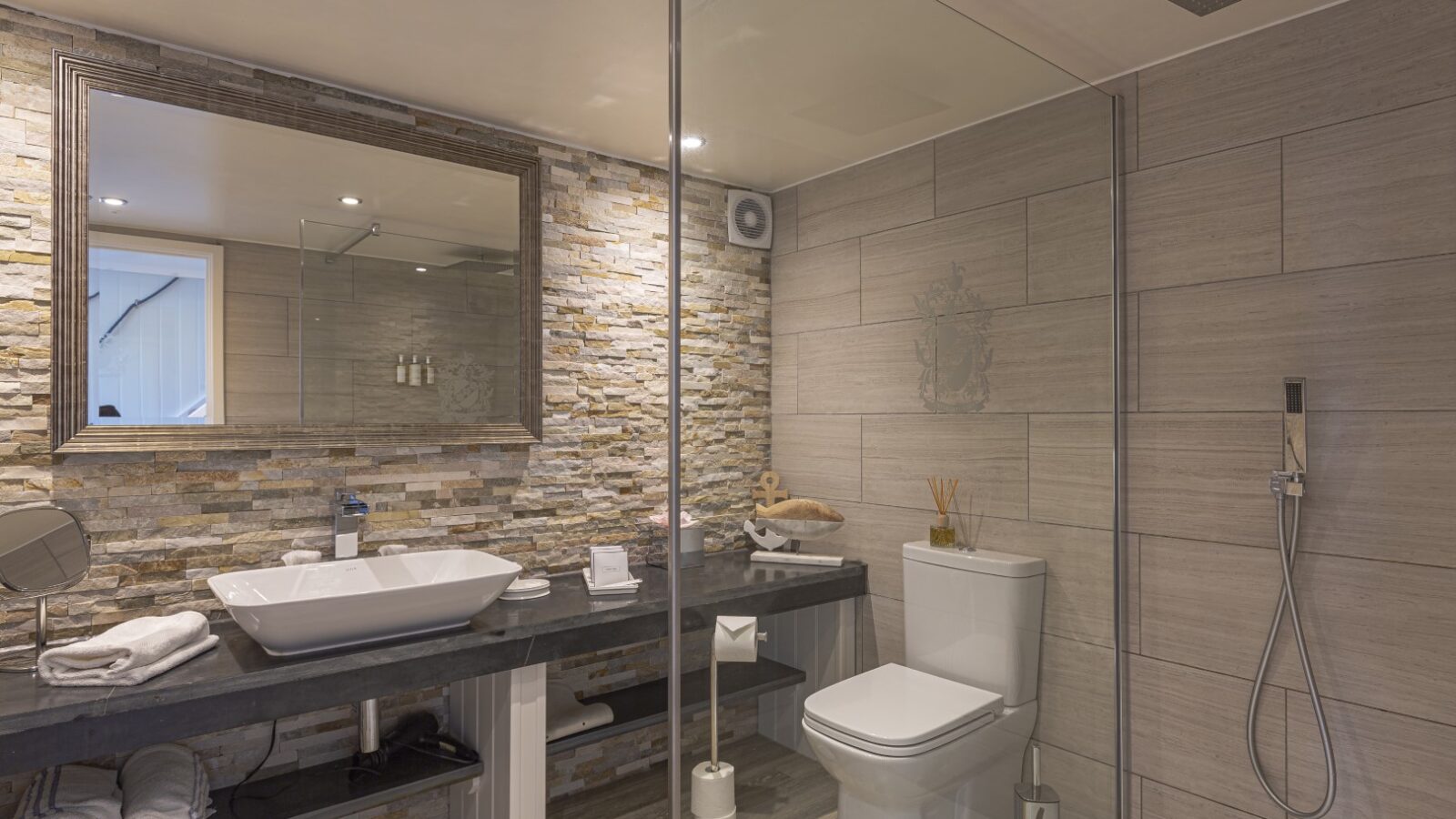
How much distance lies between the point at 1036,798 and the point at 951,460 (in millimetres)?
929

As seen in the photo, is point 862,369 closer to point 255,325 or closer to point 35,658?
point 255,325

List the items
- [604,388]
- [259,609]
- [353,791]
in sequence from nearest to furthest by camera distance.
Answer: [259,609], [353,791], [604,388]

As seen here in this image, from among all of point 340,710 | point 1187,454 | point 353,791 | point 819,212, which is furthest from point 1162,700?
point 340,710

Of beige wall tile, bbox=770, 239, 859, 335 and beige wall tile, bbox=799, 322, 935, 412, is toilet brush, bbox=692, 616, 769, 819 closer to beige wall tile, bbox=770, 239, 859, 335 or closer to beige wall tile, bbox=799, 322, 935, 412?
beige wall tile, bbox=799, 322, 935, 412

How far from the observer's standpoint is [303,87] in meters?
2.40

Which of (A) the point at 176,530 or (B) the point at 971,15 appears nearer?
(B) the point at 971,15

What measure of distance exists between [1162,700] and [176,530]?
9.36 ft

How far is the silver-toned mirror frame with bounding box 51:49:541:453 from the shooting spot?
199 cm

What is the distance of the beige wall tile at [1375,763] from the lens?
1798 mm

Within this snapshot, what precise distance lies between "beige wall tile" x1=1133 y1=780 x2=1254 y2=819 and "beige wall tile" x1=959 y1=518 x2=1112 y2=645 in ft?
1.46

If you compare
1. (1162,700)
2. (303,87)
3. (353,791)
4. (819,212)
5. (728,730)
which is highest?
(303,87)

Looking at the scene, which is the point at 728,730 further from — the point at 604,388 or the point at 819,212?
the point at 604,388

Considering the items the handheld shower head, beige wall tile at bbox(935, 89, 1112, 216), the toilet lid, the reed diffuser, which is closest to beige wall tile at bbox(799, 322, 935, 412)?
the reed diffuser

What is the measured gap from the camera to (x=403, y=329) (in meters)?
2.58
